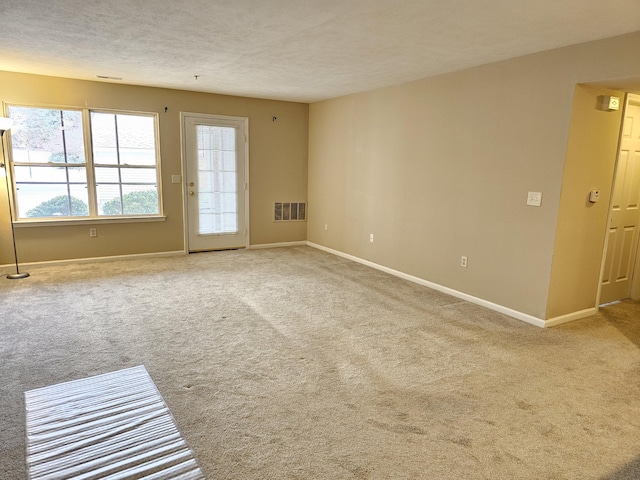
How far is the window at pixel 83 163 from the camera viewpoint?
5.12 m

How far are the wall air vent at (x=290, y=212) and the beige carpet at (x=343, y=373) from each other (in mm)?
2437

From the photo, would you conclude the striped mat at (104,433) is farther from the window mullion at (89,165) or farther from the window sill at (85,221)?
the window mullion at (89,165)

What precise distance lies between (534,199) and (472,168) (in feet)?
2.49

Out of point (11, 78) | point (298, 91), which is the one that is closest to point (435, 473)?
point (298, 91)

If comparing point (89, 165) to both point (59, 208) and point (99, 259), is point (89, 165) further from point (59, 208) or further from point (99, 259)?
point (99, 259)

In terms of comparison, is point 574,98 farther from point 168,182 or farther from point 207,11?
point 168,182

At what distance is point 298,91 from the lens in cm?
573

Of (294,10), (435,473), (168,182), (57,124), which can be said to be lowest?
(435,473)

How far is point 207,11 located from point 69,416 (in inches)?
104

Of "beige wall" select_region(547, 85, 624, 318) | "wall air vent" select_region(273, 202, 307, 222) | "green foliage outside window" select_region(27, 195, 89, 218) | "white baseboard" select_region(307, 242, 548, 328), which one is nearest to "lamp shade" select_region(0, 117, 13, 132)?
"green foliage outside window" select_region(27, 195, 89, 218)

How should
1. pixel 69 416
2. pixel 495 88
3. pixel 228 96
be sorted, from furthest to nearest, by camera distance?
pixel 228 96 → pixel 495 88 → pixel 69 416

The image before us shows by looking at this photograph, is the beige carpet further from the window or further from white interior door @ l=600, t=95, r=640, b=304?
the window

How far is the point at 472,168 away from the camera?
416cm

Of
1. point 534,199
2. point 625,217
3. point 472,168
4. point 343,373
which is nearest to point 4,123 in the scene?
point 343,373
